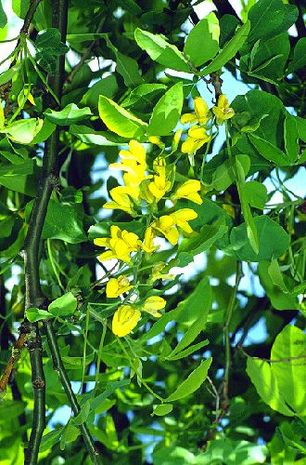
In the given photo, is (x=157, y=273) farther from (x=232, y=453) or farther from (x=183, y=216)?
(x=232, y=453)

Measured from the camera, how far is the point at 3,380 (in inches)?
22.0

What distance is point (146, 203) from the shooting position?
563mm

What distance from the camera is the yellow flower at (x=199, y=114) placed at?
1.78 ft

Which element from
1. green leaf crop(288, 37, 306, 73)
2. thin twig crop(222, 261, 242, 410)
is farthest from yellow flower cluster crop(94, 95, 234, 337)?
thin twig crop(222, 261, 242, 410)

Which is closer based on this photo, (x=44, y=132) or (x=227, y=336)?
(x=44, y=132)

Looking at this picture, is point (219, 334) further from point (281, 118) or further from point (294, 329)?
point (281, 118)

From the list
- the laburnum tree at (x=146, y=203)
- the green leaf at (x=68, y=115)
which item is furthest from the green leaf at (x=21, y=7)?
the green leaf at (x=68, y=115)

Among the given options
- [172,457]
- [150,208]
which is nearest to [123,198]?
[150,208]

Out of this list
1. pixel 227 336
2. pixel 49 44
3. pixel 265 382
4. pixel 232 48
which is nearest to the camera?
pixel 232 48

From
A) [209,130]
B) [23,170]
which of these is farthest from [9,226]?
[209,130]

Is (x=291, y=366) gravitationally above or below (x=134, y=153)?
below

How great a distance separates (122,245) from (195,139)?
71 millimetres

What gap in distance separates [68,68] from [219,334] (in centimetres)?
28

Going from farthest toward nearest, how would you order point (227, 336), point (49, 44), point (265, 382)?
point (227, 336)
point (265, 382)
point (49, 44)
